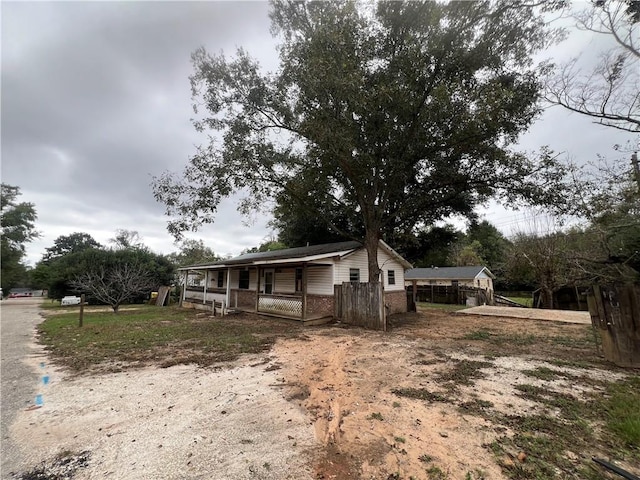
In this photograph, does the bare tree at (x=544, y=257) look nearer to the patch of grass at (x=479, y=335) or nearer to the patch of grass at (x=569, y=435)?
the patch of grass at (x=479, y=335)

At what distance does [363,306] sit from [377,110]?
7319 mm

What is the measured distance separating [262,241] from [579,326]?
4289cm

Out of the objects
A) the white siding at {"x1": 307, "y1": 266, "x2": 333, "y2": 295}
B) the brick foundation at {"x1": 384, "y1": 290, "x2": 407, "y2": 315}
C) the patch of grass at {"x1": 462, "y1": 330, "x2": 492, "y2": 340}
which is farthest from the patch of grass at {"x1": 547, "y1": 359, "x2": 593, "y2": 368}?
the brick foundation at {"x1": 384, "y1": 290, "x2": 407, "y2": 315}

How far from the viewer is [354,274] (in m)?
15.0

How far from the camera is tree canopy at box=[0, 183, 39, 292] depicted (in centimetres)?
2870

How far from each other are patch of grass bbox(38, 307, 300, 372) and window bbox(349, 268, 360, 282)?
13.7 feet

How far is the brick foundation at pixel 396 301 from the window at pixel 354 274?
6.49 feet

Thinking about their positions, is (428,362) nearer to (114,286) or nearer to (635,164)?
(635,164)

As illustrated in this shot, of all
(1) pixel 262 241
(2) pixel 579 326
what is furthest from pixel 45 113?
(1) pixel 262 241

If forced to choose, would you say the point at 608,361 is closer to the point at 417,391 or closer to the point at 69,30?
the point at 417,391

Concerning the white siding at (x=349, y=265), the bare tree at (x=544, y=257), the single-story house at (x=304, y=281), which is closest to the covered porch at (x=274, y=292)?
the single-story house at (x=304, y=281)

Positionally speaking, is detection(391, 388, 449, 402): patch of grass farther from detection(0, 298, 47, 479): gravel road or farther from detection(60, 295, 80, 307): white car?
detection(60, 295, 80, 307): white car

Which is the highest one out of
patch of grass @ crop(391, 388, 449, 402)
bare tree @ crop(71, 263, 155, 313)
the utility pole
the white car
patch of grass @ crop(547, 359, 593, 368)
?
the utility pole

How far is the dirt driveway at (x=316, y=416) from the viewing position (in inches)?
109
